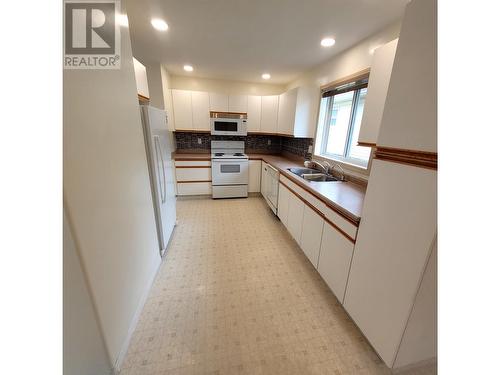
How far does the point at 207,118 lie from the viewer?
379cm

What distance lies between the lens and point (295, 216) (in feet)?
7.68

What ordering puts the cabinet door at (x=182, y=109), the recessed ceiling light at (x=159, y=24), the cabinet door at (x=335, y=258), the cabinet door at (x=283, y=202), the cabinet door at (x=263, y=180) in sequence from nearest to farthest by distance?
the cabinet door at (x=335, y=258), the recessed ceiling light at (x=159, y=24), the cabinet door at (x=283, y=202), the cabinet door at (x=182, y=109), the cabinet door at (x=263, y=180)

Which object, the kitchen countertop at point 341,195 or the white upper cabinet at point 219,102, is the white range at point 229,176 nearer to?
the white upper cabinet at point 219,102

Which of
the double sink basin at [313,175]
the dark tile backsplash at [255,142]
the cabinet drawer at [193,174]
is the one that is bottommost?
the cabinet drawer at [193,174]

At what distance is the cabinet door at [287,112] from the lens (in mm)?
3199

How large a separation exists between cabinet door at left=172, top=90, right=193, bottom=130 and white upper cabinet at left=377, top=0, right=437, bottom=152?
343 cm

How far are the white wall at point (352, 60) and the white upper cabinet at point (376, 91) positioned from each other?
1.58 ft

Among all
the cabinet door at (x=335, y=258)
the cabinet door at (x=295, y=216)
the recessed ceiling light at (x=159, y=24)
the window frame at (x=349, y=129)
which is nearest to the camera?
the cabinet door at (x=335, y=258)

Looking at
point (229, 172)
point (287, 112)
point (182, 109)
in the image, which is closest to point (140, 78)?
point (182, 109)

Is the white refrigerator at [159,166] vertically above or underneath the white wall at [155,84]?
underneath

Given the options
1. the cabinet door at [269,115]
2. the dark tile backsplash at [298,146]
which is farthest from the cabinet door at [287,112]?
the dark tile backsplash at [298,146]

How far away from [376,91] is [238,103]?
2.84 meters

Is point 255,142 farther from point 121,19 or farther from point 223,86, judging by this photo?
point 121,19
